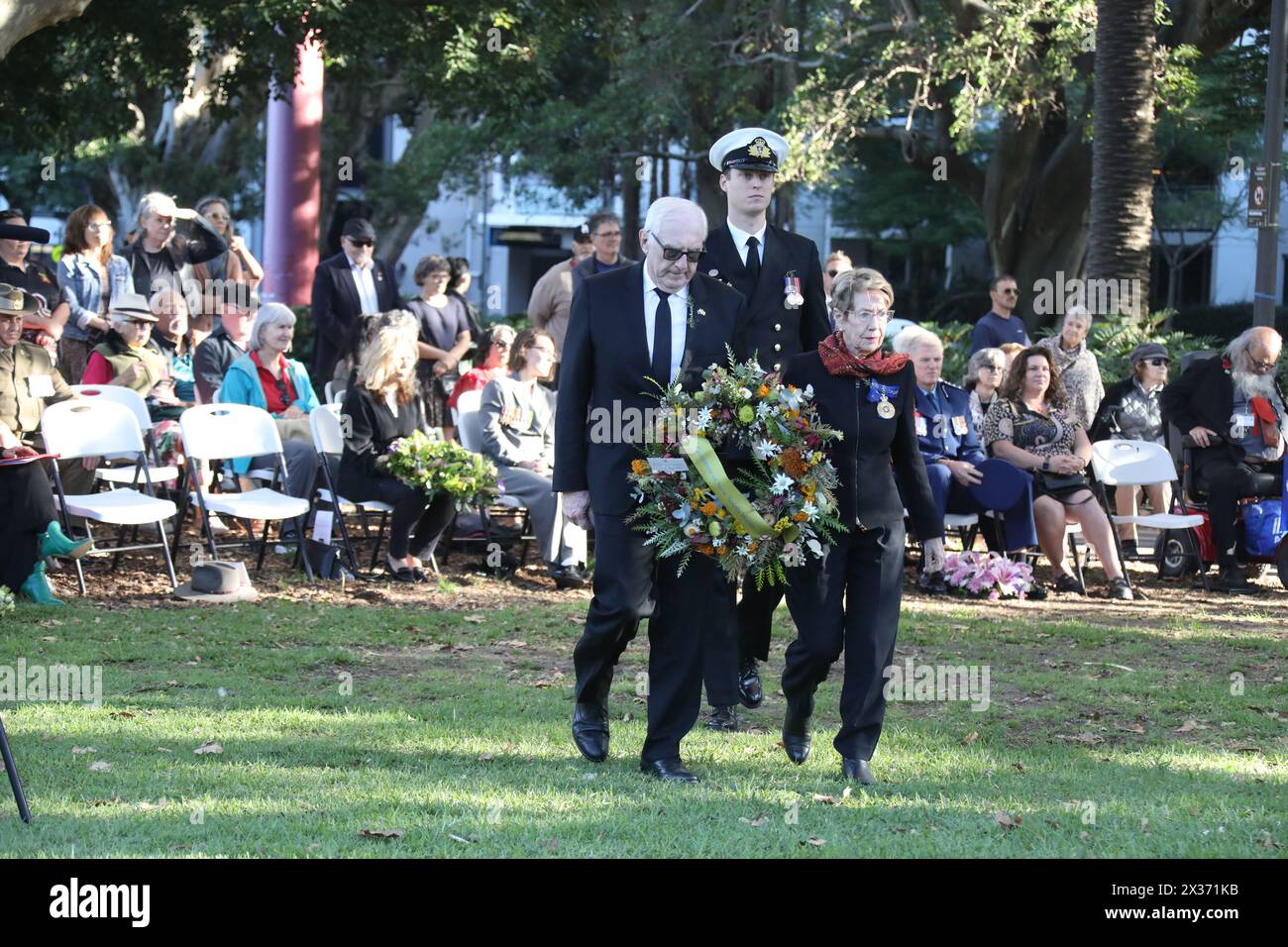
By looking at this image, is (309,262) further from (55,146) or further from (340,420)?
(340,420)

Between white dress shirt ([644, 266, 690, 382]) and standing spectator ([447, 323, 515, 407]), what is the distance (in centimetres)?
677

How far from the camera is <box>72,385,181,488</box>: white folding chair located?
1233cm

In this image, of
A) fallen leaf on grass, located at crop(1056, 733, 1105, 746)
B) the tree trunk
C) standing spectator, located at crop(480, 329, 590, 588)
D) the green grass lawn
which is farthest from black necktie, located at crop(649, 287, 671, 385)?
the tree trunk

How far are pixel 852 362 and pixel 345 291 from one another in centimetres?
851

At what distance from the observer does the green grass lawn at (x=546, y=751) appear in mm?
5840

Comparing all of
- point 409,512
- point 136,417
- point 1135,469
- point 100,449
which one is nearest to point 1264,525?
point 1135,469

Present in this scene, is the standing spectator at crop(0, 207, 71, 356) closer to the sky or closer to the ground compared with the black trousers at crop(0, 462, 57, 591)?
closer to the sky

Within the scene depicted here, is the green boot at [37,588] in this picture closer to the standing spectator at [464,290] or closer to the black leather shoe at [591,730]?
the standing spectator at [464,290]

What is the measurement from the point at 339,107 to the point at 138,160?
189 inches

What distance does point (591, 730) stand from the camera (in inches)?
279

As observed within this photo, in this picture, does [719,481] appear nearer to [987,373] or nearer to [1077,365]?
[987,373]

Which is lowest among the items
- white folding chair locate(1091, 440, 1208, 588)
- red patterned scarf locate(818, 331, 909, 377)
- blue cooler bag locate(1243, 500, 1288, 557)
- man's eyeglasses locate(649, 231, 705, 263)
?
blue cooler bag locate(1243, 500, 1288, 557)

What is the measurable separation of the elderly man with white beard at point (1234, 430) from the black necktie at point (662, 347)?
25.5 ft

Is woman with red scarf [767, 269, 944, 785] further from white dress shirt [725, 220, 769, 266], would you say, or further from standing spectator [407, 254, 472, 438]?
standing spectator [407, 254, 472, 438]
